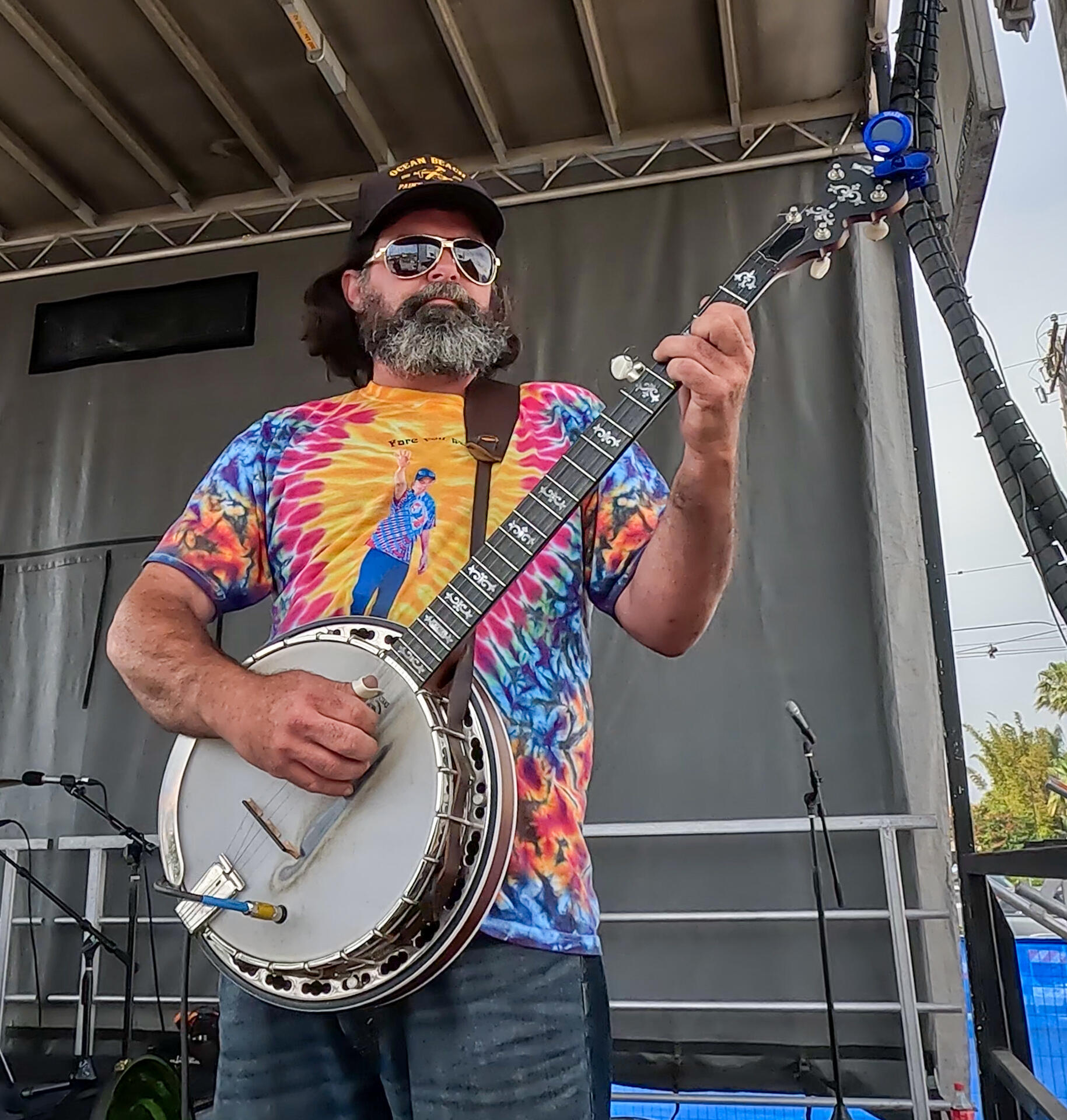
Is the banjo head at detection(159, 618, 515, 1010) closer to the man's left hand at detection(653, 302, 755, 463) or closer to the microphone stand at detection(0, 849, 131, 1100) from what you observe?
the man's left hand at detection(653, 302, 755, 463)

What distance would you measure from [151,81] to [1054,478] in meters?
4.17

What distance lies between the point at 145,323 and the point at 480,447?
13.1 feet

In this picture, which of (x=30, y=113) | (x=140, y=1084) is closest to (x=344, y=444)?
(x=140, y=1084)

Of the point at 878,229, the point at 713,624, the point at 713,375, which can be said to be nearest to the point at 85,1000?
the point at 713,624

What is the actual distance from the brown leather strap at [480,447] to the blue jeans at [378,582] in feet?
0.31

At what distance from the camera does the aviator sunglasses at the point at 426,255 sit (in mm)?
1523

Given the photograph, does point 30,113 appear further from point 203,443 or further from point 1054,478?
point 1054,478

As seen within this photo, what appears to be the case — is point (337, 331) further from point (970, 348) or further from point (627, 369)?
point (970, 348)

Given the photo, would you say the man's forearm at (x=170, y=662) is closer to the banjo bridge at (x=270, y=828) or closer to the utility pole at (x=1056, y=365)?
the banjo bridge at (x=270, y=828)

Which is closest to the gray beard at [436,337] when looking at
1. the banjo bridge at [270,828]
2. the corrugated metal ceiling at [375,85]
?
the banjo bridge at [270,828]

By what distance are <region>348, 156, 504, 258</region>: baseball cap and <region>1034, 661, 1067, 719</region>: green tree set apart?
1024 millimetres

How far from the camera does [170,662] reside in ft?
3.72

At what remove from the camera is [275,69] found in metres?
Answer: 4.06

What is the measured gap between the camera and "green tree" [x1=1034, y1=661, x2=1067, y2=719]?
72.1 inches
